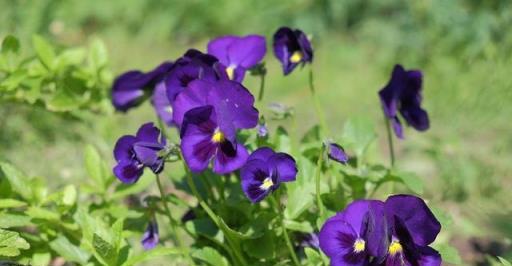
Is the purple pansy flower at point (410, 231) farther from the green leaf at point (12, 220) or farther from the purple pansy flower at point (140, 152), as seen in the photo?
the green leaf at point (12, 220)

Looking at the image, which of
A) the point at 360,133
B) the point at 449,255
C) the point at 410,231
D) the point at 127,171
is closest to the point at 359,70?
the point at 360,133

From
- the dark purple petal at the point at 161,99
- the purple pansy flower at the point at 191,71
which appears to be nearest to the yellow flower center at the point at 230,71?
the purple pansy flower at the point at 191,71

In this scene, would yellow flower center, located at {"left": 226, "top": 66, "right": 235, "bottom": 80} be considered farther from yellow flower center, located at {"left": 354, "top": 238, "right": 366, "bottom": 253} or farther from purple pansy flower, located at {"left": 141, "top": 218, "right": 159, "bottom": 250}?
yellow flower center, located at {"left": 354, "top": 238, "right": 366, "bottom": 253}

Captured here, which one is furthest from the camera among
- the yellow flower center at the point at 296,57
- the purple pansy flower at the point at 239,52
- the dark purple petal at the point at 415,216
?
the yellow flower center at the point at 296,57

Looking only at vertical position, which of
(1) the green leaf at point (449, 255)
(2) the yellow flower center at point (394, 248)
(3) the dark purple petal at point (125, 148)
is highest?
(3) the dark purple petal at point (125, 148)

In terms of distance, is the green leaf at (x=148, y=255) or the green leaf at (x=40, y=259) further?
the green leaf at (x=40, y=259)

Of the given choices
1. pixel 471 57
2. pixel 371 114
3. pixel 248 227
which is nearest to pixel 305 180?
pixel 248 227

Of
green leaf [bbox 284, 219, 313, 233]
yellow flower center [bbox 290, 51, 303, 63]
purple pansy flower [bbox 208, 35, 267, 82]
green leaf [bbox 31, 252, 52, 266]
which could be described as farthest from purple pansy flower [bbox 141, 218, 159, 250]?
yellow flower center [bbox 290, 51, 303, 63]
